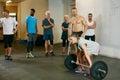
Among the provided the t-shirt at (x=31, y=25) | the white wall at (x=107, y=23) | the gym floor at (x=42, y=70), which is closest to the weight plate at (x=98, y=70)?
the gym floor at (x=42, y=70)

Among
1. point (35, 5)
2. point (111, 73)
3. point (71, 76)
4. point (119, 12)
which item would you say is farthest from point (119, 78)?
point (35, 5)

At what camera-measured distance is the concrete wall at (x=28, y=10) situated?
15.0 meters

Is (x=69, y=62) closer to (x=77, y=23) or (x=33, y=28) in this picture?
(x=77, y=23)

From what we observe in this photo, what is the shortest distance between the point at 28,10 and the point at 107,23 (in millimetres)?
8558

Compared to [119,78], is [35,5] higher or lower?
higher

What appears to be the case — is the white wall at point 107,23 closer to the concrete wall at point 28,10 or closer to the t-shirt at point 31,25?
the t-shirt at point 31,25

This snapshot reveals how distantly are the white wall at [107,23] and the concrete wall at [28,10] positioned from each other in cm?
527

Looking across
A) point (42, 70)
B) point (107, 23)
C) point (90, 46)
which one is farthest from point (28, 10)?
point (90, 46)

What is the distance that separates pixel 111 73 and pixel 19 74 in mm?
2137

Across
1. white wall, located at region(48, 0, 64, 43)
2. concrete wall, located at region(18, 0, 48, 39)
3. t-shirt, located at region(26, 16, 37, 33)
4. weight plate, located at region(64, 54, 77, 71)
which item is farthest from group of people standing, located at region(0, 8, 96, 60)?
concrete wall, located at region(18, 0, 48, 39)

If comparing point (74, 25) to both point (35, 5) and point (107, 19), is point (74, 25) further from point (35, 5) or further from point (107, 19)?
point (35, 5)

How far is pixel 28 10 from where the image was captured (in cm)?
1684

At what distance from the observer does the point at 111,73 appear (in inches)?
251

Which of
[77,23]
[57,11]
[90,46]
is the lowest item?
[90,46]
